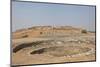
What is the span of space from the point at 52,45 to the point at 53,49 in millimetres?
51

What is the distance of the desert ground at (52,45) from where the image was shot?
7.52ft

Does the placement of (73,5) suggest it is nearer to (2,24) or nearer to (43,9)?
(43,9)

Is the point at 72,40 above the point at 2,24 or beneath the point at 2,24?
beneath

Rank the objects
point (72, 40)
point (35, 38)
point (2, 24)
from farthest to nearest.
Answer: point (72, 40) < point (35, 38) < point (2, 24)

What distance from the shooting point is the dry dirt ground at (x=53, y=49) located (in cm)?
229

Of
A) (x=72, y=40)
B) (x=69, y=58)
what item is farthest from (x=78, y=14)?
(x=69, y=58)

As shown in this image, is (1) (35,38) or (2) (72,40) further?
(2) (72,40)

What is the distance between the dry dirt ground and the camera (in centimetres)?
229

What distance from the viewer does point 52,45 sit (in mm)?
2428

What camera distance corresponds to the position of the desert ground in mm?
2293

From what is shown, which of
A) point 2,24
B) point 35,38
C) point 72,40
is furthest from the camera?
point 72,40

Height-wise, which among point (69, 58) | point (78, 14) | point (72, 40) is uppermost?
point (78, 14)

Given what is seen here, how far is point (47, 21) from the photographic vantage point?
7.88 ft

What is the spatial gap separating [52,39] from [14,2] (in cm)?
63
